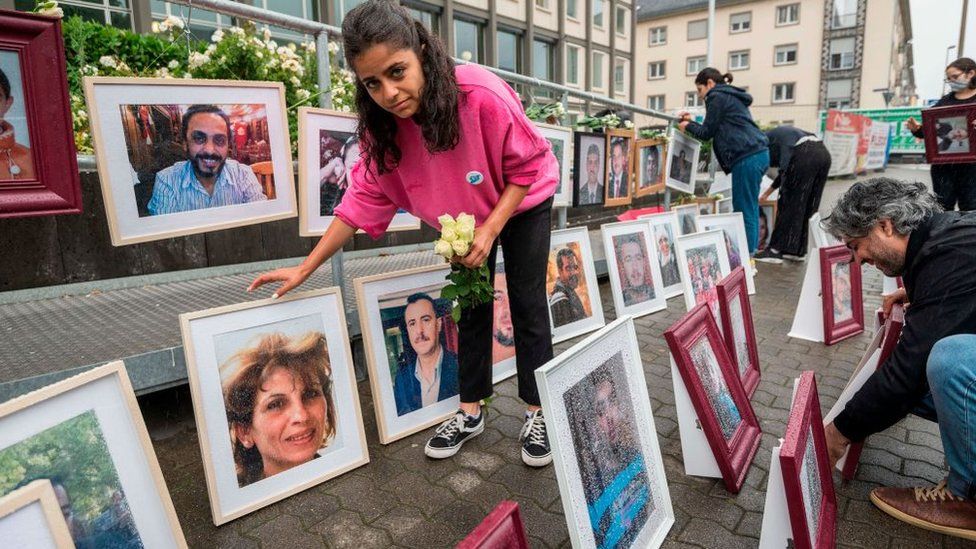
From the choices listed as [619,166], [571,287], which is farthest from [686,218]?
[571,287]

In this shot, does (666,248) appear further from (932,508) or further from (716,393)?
(932,508)

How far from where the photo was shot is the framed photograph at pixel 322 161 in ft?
8.84

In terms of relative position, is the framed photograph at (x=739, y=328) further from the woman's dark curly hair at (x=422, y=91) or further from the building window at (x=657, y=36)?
the building window at (x=657, y=36)

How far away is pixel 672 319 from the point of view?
459 centimetres

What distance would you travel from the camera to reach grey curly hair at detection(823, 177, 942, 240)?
6.75 feet

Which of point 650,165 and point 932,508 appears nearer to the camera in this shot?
point 932,508

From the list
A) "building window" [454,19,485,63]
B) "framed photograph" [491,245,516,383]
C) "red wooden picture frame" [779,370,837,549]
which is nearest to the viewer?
"red wooden picture frame" [779,370,837,549]

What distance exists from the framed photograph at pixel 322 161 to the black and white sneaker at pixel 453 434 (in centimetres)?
109

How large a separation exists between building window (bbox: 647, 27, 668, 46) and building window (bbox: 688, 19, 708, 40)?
197cm

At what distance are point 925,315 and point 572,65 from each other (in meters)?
29.6

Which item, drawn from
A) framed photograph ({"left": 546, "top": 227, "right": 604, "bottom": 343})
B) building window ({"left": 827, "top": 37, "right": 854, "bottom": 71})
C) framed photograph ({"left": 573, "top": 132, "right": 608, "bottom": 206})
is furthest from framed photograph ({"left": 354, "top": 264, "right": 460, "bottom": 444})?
building window ({"left": 827, "top": 37, "right": 854, "bottom": 71})

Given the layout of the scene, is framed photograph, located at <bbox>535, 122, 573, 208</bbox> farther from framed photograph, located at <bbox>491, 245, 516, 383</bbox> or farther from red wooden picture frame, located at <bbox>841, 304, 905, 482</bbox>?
red wooden picture frame, located at <bbox>841, 304, 905, 482</bbox>

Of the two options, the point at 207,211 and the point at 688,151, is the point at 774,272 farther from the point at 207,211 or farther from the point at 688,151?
the point at 207,211

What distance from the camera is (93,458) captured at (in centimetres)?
160
